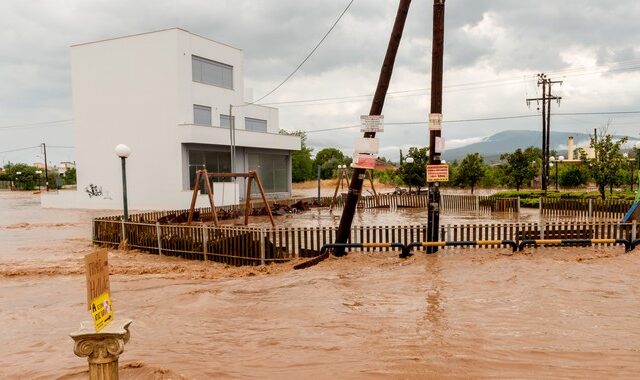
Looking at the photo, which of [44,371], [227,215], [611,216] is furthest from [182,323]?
[611,216]

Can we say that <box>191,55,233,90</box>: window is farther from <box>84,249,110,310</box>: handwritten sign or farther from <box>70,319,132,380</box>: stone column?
<box>70,319,132,380</box>: stone column

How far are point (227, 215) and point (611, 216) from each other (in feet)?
58.9

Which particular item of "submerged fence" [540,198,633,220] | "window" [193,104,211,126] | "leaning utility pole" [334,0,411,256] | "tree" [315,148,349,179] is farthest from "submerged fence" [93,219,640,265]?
"tree" [315,148,349,179]

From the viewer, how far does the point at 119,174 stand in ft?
111

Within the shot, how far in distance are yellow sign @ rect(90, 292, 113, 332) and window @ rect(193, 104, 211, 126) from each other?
3157 cm

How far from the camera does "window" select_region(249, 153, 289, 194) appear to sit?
39600mm

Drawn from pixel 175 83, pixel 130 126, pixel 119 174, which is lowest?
pixel 119 174

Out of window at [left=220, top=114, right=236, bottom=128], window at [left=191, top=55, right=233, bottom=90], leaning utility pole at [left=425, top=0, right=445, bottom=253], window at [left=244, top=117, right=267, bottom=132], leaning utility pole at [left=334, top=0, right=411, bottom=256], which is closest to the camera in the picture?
leaning utility pole at [left=425, top=0, right=445, bottom=253]

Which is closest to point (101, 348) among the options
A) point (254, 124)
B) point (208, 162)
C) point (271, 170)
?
point (208, 162)

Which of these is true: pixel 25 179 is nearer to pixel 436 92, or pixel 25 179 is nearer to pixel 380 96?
pixel 380 96

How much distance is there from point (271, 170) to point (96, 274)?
37.6 meters

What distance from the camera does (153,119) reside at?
109 ft

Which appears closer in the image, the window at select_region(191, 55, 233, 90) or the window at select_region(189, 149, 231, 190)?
the window at select_region(189, 149, 231, 190)

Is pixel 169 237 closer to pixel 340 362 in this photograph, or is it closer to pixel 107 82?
pixel 340 362
